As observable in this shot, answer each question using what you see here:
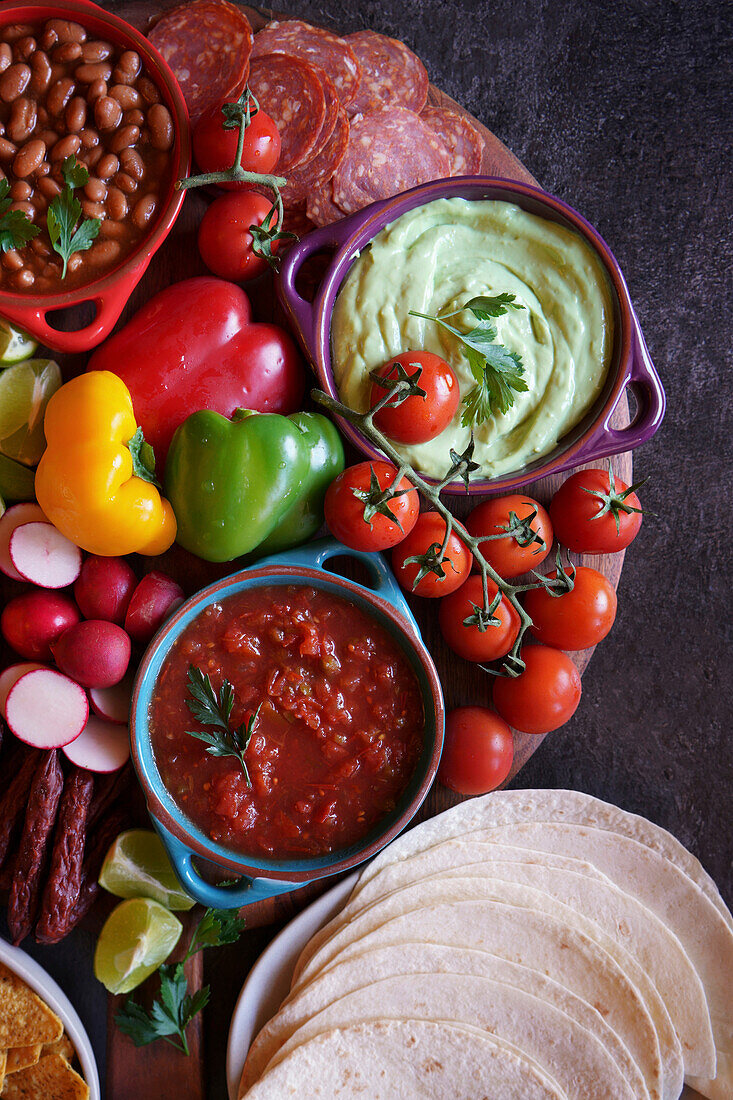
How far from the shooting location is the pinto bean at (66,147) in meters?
2.29

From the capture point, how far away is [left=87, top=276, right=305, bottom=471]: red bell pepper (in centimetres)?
244

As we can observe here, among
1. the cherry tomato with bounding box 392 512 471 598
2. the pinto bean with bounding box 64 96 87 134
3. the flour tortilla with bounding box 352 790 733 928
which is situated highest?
the pinto bean with bounding box 64 96 87 134

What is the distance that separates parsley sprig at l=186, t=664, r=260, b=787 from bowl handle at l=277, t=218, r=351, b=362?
97 cm

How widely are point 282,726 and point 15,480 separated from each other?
1.12 metres

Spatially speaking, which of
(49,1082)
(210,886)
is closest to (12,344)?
(210,886)

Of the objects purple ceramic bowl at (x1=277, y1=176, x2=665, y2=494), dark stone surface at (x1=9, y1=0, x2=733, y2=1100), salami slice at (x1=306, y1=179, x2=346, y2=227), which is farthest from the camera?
dark stone surface at (x1=9, y1=0, x2=733, y2=1100)

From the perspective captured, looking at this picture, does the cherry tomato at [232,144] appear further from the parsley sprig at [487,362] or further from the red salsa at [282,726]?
the red salsa at [282,726]

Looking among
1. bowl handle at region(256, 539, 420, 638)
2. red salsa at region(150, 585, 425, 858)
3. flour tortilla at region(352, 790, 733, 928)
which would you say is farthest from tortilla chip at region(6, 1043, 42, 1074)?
bowl handle at region(256, 539, 420, 638)

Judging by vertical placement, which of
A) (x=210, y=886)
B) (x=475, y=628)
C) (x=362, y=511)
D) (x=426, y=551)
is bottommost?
(x=210, y=886)

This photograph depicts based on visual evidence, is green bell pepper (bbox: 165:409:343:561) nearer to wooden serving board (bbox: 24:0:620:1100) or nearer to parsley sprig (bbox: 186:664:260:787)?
wooden serving board (bbox: 24:0:620:1100)

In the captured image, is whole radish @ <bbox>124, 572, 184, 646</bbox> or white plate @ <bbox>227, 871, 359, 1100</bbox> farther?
white plate @ <bbox>227, 871, 359, 1100</bbox>

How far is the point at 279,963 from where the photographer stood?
257 cm

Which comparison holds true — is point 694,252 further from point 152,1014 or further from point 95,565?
point 152,1014

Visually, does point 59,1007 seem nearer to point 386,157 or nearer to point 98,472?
point 98,472
